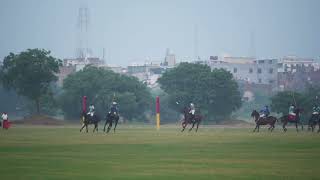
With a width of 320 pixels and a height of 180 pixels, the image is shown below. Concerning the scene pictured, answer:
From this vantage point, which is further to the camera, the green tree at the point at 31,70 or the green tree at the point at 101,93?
the green tree at the point at 101,93

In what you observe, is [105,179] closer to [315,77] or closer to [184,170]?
[184,170]

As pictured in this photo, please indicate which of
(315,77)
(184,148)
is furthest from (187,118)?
(315,77)

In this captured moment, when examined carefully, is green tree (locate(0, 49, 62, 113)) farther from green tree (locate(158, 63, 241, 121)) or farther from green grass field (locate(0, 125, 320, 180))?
green grass field (locate(0, 125, 320, 180))

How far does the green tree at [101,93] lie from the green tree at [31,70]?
6.88 meters

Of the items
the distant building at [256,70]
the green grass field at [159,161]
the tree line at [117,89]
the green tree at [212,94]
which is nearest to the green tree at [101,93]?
the tree line at [117,89]

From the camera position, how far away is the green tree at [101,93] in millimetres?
101469

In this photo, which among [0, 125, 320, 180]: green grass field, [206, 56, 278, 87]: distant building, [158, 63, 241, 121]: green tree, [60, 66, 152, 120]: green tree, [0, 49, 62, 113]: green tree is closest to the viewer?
[0, 125, 320, 180]: green grass field

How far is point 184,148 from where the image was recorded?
34.8m

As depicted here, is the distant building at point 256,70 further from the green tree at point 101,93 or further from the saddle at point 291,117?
the saddle at point 291,117

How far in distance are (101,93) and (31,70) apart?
11648 mm

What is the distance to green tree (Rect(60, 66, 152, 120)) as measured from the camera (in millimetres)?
101469

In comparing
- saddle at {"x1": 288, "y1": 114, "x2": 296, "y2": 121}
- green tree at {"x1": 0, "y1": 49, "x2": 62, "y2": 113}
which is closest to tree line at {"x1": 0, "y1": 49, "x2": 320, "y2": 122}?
green tree at {"x1": 0, "y1": 49, "x2": 62, "y2": 113}

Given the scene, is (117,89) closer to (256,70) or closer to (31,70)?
(31,70)

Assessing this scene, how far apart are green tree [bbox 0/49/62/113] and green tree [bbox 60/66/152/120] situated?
6.88 m
